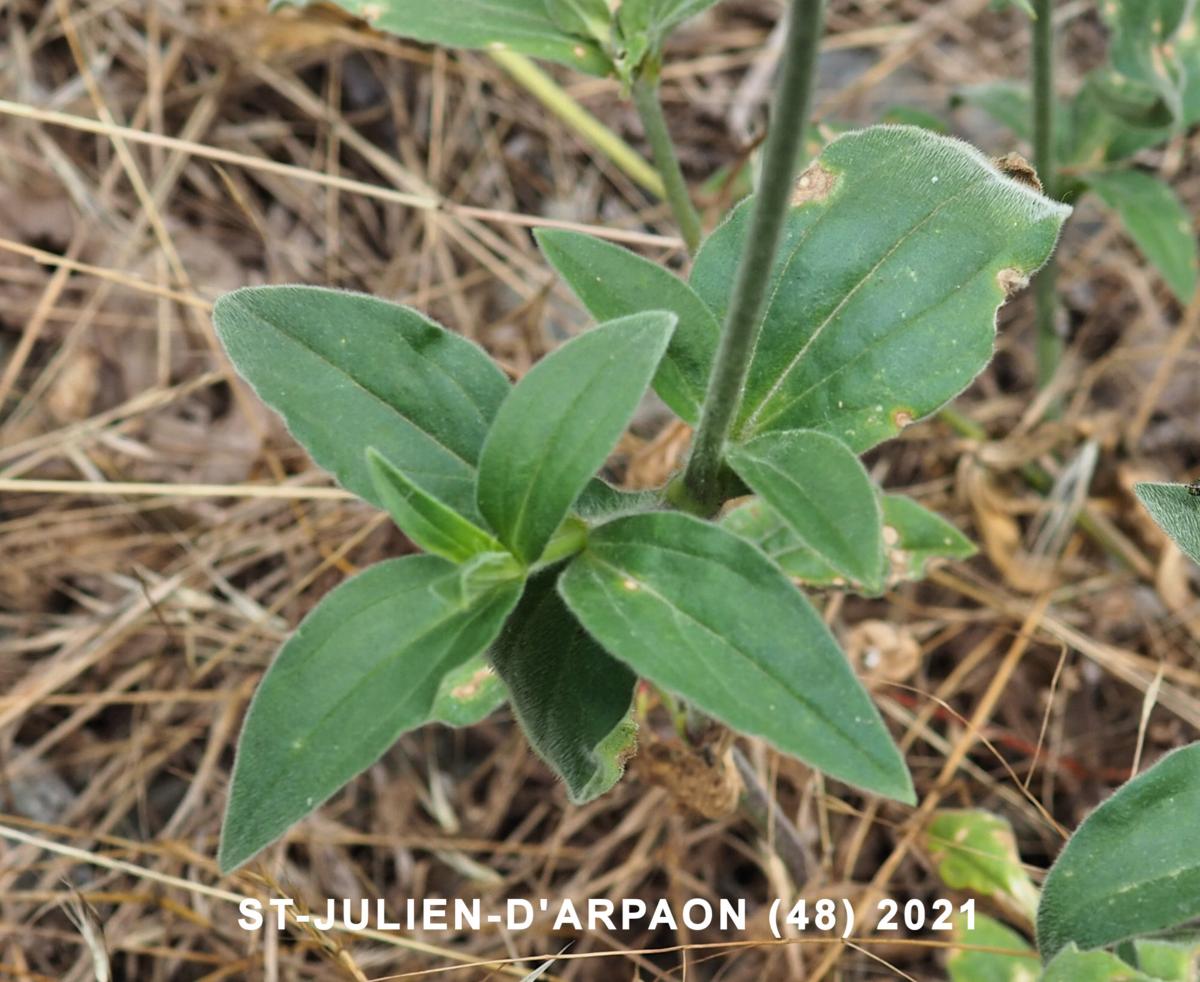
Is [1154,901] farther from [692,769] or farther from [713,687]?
[692,769]

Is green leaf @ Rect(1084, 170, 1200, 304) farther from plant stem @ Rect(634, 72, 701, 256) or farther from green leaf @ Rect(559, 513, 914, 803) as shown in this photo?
green leaf @ Rect(559, 513, 914, 803)

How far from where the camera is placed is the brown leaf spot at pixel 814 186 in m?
1.59

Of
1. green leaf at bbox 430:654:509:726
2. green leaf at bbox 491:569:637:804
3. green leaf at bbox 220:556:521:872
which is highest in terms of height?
green leaf at bbox 220:556:521:872

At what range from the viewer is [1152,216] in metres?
2.32

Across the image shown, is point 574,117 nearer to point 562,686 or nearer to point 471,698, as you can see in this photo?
point 471,698

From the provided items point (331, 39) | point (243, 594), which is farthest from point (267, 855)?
point (331, 39)

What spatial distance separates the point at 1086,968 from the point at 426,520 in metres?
0.84

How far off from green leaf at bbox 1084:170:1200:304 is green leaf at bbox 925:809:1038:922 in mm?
1051

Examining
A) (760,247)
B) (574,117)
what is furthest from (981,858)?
(574,117)

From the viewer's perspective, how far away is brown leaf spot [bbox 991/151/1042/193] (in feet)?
5.21

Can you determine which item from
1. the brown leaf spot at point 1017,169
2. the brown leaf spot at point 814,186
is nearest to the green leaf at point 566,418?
the brown leaf spot at point 814,186

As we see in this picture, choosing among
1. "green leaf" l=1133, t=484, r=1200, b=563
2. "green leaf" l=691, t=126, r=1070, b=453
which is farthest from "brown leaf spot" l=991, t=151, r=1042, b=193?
"green leaf" l=1133, t=484, r=1200, b=563

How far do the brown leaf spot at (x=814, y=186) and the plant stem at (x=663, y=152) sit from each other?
360 millimetres

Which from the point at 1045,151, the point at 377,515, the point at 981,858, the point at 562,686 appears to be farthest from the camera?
the point at 377,515
